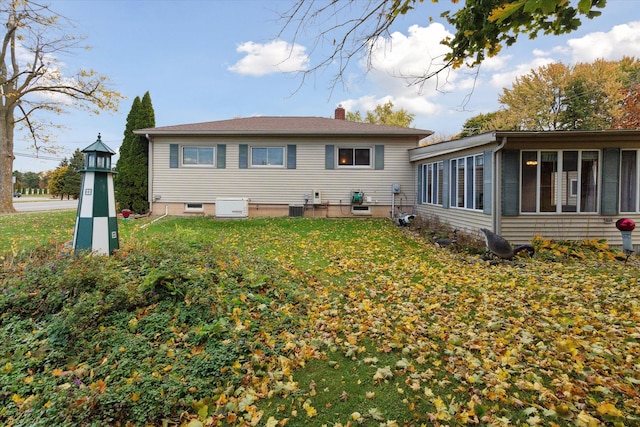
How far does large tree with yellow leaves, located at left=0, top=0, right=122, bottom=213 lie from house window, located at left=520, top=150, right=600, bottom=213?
17.6 meters

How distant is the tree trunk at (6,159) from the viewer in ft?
48.9

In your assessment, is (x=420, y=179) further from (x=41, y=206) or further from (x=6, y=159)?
(x=41, y=206)

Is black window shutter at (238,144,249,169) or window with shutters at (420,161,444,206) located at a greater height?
black window shutter at (238,144,249,169)

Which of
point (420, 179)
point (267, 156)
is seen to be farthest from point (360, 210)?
point (267, 156)

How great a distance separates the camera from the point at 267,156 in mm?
13781

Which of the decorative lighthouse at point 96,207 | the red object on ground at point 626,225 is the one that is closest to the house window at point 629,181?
the red object on ground at point 626,225

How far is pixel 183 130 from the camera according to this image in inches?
512

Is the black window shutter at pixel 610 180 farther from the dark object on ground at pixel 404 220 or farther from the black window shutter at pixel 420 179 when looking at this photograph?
the black window shutter at pixel 420 179

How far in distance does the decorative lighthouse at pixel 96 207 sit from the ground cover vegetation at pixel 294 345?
258mm

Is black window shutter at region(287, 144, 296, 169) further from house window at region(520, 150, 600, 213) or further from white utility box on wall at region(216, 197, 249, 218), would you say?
house window at region(520, 150, 600, 213)

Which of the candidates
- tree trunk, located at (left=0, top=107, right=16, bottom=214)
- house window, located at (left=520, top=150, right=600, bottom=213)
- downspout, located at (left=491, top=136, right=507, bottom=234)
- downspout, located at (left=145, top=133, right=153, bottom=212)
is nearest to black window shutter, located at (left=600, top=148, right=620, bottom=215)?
house window, located at (left=520, top=150, right=600, bottom=213)

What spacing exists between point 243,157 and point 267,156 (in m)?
0.95

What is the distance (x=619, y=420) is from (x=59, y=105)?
21.7 meters

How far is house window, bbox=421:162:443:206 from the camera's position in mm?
11164
